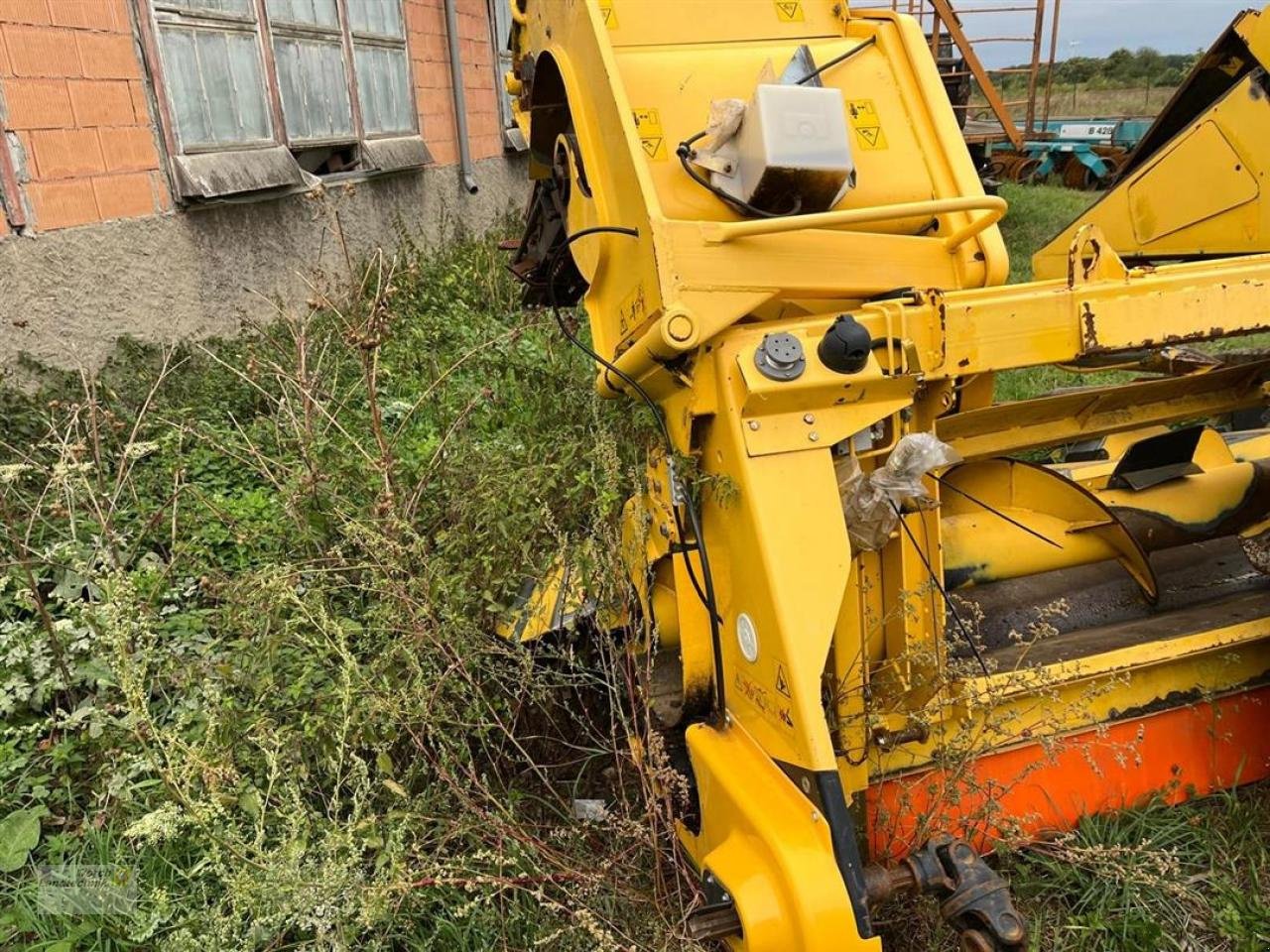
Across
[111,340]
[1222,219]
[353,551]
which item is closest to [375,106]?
[111,340]

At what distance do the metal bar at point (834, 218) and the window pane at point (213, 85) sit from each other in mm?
4138

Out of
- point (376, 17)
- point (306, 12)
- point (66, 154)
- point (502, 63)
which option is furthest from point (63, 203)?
point (502, 63)

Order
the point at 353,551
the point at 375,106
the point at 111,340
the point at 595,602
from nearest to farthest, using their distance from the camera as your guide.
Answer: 1. the point at 595,602
2. the point at 353,551
3. the point at 111,340
4. the point at 375,106

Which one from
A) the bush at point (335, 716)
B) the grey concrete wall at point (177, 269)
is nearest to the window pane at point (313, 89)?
the grey concrete wall at point (177, 269)

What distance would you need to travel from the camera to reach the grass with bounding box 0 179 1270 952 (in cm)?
203

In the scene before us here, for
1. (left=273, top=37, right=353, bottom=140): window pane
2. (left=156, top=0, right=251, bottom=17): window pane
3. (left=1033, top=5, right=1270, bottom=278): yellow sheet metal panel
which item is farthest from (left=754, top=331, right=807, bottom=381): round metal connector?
(left=273, top=37, right=353, bottom=140): window pane

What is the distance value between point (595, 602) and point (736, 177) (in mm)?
1012

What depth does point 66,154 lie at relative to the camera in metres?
4.24

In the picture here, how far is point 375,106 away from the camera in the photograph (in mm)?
6867

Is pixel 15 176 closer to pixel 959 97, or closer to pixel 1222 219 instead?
pixel 1222 219

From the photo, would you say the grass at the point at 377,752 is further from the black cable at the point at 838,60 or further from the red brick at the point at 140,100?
Result: the red brick at the point at 140,100

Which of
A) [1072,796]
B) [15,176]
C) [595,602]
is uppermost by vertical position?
[15,176]

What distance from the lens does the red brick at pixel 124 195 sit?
442 cm

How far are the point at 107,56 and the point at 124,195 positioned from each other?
24.1 inches
